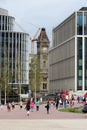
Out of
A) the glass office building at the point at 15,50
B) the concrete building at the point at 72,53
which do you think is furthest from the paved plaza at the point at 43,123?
the glass office building at the point at 15,50

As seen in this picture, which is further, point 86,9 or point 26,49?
point 26,49

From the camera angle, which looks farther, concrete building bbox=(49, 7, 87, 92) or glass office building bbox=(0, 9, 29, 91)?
glass office building bbox=(0, 9, 29, 91)

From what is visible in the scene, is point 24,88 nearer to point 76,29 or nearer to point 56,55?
point 56,55

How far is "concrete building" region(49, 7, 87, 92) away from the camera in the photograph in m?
135

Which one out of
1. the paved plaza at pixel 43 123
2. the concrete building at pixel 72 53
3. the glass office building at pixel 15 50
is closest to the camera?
the paved plaza at pixel 43 123

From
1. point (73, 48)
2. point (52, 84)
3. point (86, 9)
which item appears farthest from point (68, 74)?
point (52, 84)

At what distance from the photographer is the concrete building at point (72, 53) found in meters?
135

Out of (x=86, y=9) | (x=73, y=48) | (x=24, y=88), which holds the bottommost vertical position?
(x=24, y=88)

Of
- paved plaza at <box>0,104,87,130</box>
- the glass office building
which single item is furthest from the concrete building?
paved plaza at <box>0,104,87,130</box>

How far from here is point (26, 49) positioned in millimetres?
165125

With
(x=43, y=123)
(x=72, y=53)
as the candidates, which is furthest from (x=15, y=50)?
(x=43, y=123)

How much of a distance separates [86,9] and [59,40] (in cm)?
2665

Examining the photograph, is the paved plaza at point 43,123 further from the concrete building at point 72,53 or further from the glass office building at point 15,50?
the glass office building at point 15,50

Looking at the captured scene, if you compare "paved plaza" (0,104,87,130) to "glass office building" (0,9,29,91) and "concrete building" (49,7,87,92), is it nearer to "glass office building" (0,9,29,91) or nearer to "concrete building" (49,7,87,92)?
"concrete building" (49,7,87,92)
